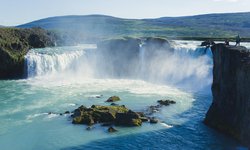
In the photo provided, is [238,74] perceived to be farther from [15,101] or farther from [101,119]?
[15,101]

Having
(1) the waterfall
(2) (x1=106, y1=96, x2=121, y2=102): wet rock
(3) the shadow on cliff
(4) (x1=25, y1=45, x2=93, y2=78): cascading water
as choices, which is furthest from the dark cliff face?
(4) (x1=25, y1=45, x2=93, y2=78): cascading water

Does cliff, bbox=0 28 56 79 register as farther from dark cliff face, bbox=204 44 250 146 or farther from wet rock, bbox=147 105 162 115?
dark cliff face, bbox=204 44 250 146

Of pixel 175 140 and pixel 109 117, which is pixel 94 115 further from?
pixel 175 140

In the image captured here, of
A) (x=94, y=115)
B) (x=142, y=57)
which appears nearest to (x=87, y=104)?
(x=94, y=115)

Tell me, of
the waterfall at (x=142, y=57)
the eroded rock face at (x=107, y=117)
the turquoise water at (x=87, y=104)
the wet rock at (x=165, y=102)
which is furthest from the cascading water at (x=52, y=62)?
the eroded rock face at (x=107, y=117)

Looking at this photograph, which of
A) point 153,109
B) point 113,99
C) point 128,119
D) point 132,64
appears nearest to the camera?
point 128,119

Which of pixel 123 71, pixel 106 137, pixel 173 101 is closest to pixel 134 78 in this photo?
pixel 123 71
